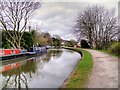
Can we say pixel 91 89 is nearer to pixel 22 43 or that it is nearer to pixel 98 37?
pixel 22 43

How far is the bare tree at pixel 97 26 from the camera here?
35.0 meters

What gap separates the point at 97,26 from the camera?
1468 inches

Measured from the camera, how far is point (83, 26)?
37.8m

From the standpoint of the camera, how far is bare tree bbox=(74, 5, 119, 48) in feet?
115

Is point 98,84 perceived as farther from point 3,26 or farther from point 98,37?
point 98,37

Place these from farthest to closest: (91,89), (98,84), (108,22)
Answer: (108,22)
(98,84)
(91,89)

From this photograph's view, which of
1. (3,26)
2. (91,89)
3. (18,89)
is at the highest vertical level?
(3,26)

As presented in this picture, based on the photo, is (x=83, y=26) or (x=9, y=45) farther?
(x=83, y=26)

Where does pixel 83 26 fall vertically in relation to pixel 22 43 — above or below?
above

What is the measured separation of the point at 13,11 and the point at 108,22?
18850 mm

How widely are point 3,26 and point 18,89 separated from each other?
17.7 m

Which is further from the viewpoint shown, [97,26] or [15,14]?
[97,26]

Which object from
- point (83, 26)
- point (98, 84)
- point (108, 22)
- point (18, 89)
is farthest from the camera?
point (83, 26)

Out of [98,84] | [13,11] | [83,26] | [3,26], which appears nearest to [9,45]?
[3,26]
